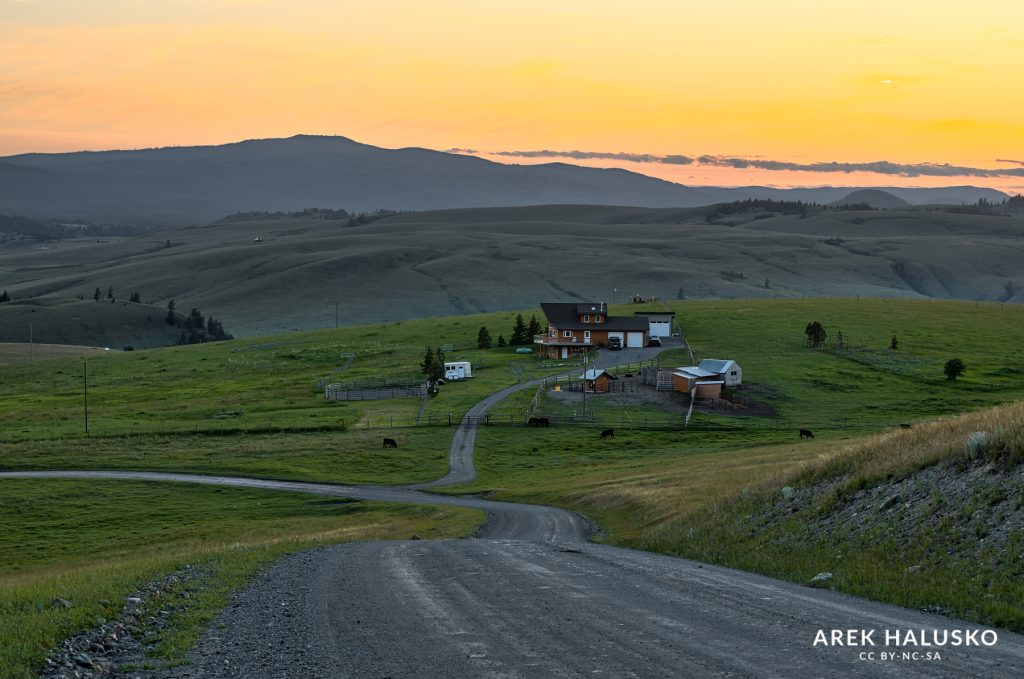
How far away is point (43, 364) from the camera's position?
158625mm

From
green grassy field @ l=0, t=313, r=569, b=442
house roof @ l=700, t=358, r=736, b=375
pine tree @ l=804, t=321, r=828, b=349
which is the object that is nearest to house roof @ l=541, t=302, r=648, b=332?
green grassy field @ l=0, t=313, r=569, b=442

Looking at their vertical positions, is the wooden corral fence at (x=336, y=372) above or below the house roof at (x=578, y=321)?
below

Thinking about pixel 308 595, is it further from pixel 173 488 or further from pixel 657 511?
pixel 173 488

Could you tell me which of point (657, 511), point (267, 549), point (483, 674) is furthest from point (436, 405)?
point (483, 674)

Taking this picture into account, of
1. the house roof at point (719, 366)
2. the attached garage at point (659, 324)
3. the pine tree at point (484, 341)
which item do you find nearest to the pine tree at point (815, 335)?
the attached garage at point (659, 324)

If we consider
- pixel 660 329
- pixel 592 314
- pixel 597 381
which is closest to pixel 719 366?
pixel 597 381

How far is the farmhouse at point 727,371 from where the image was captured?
105 m

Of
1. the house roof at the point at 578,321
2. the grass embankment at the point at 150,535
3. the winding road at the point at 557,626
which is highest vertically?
the house roof at the point at 578,321

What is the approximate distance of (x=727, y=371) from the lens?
106m

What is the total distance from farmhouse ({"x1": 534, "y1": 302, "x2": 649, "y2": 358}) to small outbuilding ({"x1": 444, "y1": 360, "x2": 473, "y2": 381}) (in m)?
18.7

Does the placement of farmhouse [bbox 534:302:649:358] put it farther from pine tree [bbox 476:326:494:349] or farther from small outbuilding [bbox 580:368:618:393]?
small outbuilding [bbox 580:368:618:393]

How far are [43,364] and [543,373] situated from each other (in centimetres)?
9167

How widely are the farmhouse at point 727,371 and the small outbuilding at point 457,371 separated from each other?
101 feet

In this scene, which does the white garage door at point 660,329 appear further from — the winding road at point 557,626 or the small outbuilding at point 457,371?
the winding road at point 557,626
